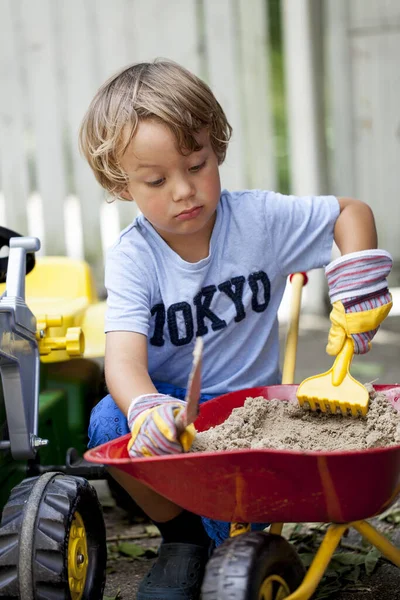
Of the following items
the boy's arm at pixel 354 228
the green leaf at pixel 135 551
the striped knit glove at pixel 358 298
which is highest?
the boy's arm at pixel 354 228

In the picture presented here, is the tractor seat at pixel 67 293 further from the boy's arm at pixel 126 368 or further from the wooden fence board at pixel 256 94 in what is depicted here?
the wooden fence board at pixel 256 94

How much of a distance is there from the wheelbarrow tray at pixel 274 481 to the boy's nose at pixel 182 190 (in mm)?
435

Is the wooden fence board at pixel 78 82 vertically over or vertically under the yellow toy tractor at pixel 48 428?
over

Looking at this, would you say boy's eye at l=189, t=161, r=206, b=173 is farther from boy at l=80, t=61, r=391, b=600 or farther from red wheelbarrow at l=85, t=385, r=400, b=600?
red wheelbarrow at l=85, t=385, r=400, b=600

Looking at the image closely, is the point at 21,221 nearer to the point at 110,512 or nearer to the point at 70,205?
the point at 70,205

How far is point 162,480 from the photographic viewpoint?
1245mm

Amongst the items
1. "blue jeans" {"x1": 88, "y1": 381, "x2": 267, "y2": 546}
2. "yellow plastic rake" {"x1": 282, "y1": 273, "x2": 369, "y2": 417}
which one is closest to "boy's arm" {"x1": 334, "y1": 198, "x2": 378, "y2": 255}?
"yellow plastic rake" {"x1": 282, "y1": 273, "x2": 369, "y2": 417}

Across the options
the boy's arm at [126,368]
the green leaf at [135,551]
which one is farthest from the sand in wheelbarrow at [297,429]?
the green leaf at [135,551]

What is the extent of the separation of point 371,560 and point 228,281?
1.88 ft

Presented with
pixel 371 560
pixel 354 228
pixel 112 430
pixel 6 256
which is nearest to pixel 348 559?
pixel 371 560

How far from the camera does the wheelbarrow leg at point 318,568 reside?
4.12ft

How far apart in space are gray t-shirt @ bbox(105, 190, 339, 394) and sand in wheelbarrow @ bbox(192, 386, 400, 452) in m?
0.20

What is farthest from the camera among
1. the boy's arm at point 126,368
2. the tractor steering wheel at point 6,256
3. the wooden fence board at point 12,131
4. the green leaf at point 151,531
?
the wooden fence board at point 12,131

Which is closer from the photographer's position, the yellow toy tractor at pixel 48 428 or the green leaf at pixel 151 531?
the yellow toy tractor at pixel 48 428
